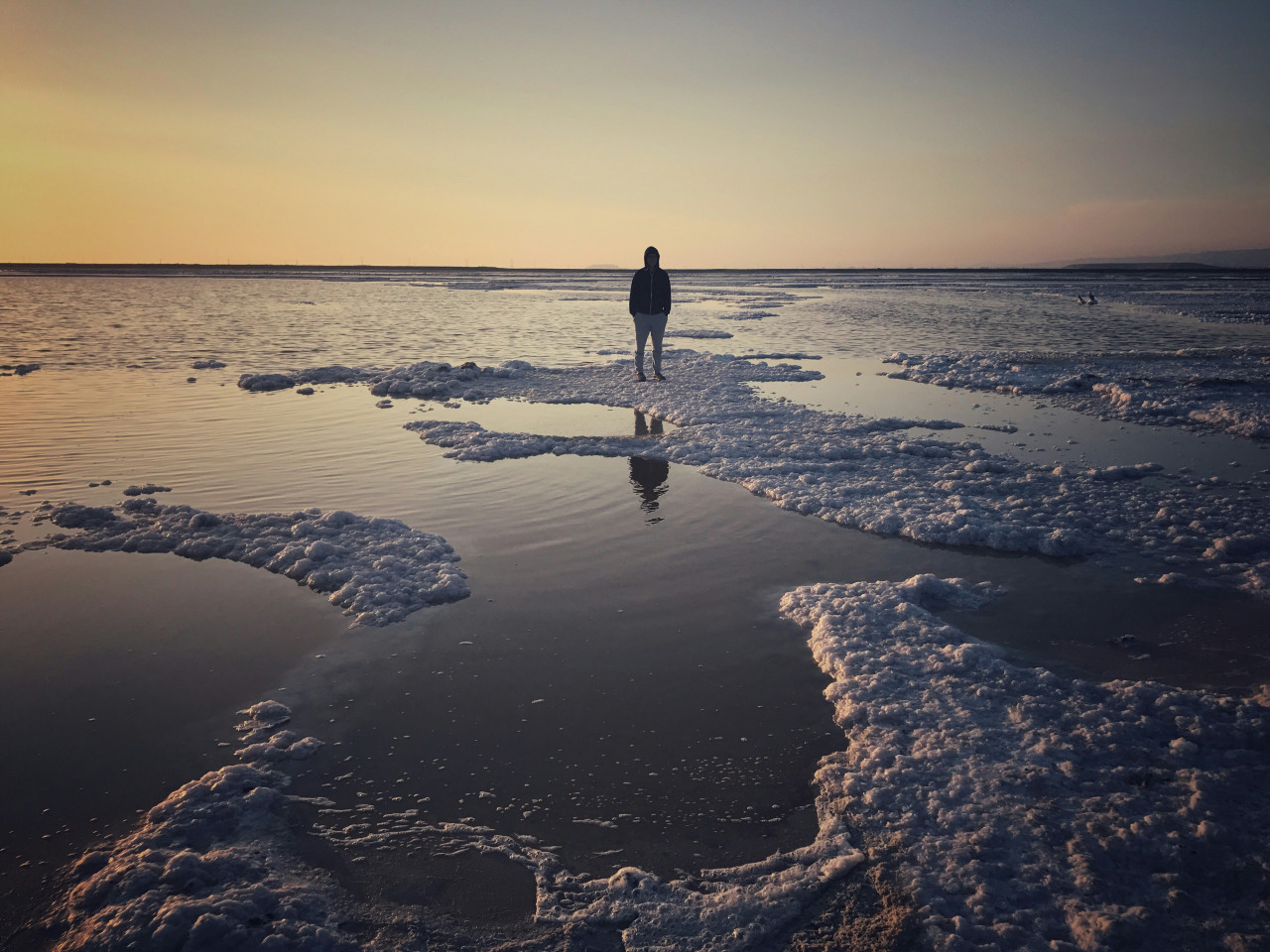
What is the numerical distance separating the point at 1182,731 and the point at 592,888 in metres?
3.23

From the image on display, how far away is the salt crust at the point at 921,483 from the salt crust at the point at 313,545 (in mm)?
2882

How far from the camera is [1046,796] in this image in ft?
10.6

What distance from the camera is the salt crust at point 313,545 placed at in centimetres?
525

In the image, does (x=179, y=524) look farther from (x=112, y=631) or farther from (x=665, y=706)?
(x=665, y=706)

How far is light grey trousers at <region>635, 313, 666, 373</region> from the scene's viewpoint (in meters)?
14.3

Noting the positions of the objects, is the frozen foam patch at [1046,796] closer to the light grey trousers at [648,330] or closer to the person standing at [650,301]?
the person standing at [650,301]

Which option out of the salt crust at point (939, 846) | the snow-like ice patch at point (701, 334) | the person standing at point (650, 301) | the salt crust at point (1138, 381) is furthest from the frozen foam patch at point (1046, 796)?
the snow-like ice patch at point (701, 334)

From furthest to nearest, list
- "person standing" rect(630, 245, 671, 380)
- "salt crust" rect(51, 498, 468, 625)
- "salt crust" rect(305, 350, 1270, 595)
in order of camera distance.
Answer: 1. "person standing" rect(630, 245, 671, 380)
2. "salt crust" rect(305, 350, 1270, 595)
3. "salt crust" rect(51, 498, 468, 625)

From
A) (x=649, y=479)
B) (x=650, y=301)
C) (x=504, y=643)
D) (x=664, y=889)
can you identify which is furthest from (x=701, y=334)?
(x=664, y=889)

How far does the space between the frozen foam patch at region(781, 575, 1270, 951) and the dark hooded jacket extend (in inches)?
415

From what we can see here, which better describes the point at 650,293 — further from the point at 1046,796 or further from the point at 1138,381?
the point at 1046,796

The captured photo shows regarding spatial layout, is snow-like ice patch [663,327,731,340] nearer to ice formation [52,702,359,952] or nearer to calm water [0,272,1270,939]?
calm water [0,272,1270,939]

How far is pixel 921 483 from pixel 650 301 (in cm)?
777

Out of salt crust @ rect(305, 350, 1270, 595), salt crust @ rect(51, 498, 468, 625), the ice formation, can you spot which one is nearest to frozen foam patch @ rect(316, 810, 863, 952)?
the ice formation
